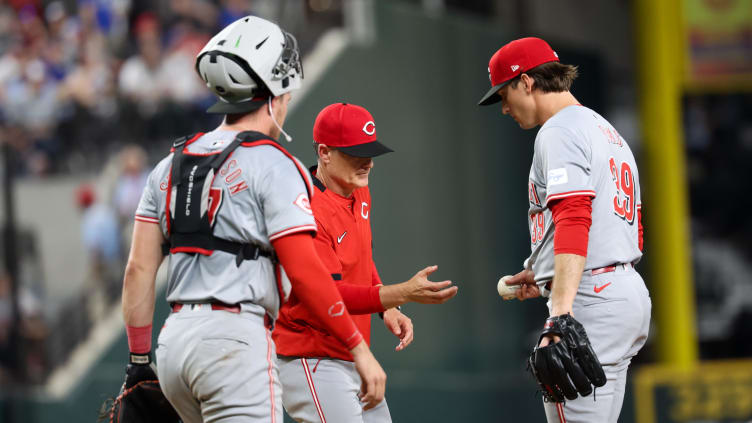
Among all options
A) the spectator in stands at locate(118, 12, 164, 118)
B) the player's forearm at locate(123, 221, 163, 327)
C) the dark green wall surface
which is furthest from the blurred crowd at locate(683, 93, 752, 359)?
the player's forearm at locate(123, 221, 163, 327)

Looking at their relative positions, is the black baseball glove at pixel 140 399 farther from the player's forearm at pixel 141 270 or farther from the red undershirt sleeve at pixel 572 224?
the red undershirt sleeve at pixel 572 224

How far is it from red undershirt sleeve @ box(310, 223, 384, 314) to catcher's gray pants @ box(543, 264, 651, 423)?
73cm

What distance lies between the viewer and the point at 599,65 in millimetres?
12094

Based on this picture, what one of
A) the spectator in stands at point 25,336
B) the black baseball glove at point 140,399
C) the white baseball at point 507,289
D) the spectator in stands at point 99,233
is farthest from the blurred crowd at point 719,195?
the black baseball glove at point 140,399

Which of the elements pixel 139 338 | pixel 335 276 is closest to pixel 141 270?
pixel 139 338

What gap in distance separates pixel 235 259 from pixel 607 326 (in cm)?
134

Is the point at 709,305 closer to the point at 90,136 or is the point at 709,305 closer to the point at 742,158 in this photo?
the point at 742,158

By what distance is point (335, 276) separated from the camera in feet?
12.5

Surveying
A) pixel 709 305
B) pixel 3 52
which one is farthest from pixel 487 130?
pixel 3 52

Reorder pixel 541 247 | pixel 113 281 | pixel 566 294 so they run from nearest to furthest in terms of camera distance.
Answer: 1. pixel 566 294
2. pixel 541 247
3. pixel 113 281

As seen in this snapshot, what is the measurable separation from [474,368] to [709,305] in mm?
3333

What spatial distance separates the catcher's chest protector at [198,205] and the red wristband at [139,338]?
15.9 inches

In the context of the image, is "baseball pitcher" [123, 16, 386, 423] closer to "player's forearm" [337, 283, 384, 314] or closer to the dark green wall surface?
"player's forearm" [337, 283, 384, 314]

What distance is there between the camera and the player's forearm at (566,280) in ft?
10.8
